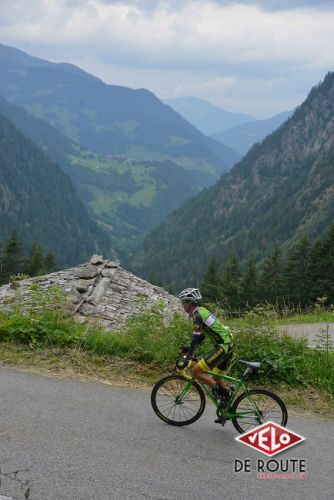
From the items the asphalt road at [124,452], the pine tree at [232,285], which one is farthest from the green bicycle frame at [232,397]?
the pine tree at [232,285]

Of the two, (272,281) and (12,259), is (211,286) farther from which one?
(12,259)

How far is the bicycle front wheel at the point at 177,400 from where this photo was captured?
7320 millimetres

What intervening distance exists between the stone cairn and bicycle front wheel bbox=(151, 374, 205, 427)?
499cm

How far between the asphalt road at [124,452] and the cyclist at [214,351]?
0.64 metres

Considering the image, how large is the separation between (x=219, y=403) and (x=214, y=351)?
30.4 inches

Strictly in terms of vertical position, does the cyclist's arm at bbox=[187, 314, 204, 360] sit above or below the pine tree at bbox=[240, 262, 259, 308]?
above

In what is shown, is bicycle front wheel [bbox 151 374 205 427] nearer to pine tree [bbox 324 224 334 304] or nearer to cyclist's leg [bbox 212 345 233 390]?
cyclist's leg [bbox 212 345 233 390]

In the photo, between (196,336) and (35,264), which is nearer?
(196,336)

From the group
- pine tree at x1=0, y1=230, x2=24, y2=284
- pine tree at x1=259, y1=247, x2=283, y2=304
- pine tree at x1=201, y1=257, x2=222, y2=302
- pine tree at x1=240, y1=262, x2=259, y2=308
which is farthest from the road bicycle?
pine tree at x1=0, y1=230, x2=24, y2=284

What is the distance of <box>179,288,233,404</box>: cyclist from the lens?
23.5 feet

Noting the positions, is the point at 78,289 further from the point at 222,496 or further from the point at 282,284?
the point at 282,284

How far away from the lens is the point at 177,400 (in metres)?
7.43

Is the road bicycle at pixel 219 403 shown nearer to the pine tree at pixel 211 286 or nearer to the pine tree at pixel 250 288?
the pine tree at pixel 211 286

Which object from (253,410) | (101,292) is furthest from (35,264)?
(253,410)
